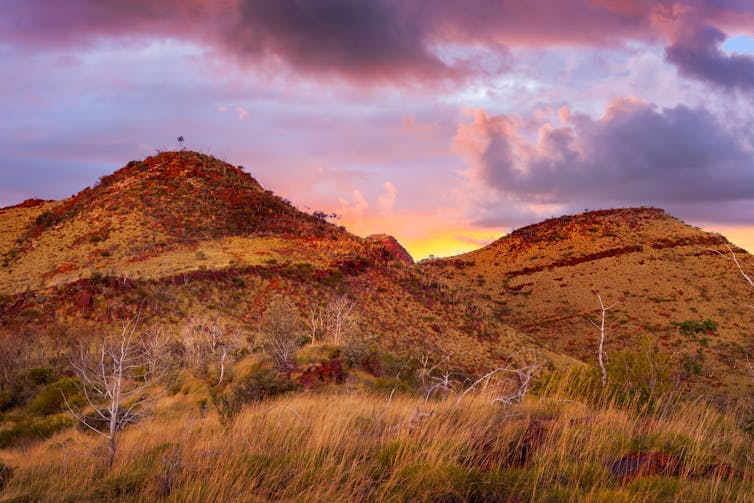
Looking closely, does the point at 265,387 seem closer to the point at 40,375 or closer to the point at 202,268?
the point at 40,375

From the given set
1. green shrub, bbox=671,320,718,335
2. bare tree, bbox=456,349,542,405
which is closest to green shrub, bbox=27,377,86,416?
bare tree, bbox=456,349,542,405

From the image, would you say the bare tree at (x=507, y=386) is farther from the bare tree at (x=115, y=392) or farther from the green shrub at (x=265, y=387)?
the bare tree at (x=115, y=392)

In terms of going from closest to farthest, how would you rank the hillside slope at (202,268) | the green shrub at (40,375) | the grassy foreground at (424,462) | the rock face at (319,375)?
the grassy foreground at (424,462) → the rock face at (319,375) → the green shrub at (40,375) → the hillside slope at (202,268)

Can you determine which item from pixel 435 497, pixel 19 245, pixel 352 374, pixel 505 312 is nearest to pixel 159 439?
pixel 435 497

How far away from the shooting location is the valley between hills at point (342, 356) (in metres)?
4.77

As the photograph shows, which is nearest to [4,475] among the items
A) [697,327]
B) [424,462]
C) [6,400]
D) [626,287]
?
[424,462]

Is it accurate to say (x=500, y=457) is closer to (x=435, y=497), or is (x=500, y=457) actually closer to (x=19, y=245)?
(x=435, y=497)

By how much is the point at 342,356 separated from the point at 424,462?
11580mm

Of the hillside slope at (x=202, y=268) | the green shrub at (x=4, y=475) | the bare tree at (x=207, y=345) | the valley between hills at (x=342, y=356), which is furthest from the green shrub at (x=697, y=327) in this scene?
the green shrub at (x=4, y=475)

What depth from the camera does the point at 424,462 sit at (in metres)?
4.73

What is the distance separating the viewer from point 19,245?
46656 millimetres

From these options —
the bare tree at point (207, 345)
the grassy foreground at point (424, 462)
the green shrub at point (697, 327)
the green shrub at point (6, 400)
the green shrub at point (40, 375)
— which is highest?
the green shrub at point (697, 327)

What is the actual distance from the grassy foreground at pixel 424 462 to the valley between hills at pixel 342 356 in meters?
0.03

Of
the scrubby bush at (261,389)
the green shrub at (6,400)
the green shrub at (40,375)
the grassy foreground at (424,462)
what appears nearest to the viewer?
the grassy foreground at (424,462)
